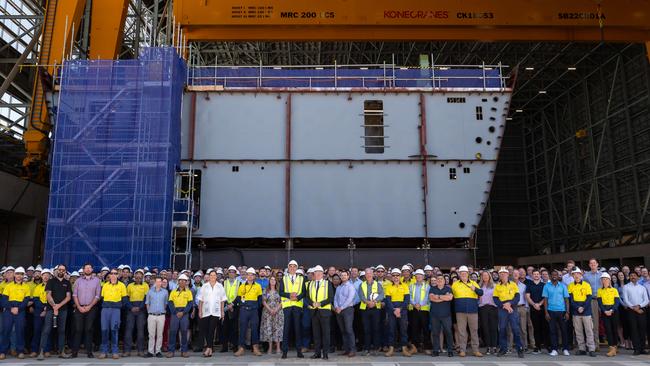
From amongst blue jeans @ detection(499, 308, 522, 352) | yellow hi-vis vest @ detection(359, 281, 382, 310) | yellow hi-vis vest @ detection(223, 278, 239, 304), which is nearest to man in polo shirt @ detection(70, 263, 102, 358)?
yellow hi-vis vest @ detection(223, 278, 239, 304)

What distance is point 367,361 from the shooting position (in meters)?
10.3

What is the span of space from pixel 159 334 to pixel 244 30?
11760 mm

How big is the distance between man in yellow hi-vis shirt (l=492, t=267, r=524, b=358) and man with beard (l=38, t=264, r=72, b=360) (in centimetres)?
879

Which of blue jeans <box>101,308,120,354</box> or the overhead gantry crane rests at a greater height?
the overhead gantry crane

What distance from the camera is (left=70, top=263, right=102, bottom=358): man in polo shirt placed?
10.8m

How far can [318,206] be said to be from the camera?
1650cm

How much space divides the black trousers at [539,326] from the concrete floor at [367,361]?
2.29 ft

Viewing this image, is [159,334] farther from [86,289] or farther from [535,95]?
[535,95]

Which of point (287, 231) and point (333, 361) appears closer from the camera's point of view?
point (333, 361)

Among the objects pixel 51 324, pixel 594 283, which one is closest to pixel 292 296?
pixel 51 324

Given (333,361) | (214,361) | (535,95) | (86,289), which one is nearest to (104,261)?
A: (86,289)

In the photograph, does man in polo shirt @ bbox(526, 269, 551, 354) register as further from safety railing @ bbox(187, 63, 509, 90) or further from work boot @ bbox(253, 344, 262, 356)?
safety railing @ bbox(187, 63, 509, 90)

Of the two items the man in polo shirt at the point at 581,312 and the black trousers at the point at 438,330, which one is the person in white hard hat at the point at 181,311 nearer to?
the black trousers at the point at 438,330

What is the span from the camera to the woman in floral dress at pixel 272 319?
36.7 feet
